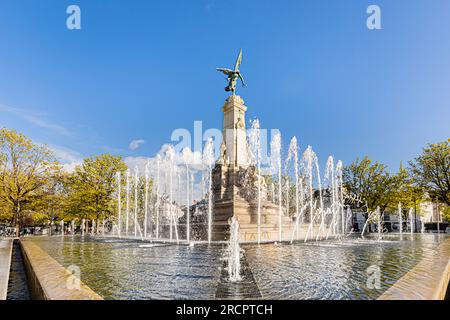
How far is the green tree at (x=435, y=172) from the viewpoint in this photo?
33906 millimetres

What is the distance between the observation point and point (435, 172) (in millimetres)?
34750

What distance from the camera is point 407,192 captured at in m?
38.7

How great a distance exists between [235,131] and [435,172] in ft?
90.6

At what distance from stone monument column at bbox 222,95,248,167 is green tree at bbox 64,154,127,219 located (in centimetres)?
1755

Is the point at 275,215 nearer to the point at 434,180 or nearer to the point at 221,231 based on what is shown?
the point at 221,231

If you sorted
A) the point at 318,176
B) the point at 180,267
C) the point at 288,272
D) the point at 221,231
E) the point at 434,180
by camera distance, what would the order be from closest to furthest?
1. the point at 288,272
2. the point at 180,267
3. the point at 221,231
4. the point at 318,176
5. the point at 434,180

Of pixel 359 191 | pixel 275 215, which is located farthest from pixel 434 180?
pixel 275 215

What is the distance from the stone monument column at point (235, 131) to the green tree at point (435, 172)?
2583cm

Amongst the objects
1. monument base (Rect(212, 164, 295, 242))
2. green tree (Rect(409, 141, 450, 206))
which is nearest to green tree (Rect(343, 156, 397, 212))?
green tree (Rect(409, 141, 450, 206))

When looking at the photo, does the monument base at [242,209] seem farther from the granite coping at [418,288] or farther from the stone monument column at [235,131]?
the granite coping at [418,288]

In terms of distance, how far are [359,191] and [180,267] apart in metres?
39.3

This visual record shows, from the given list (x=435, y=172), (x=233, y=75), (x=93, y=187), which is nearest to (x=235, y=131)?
(x=233, y=75)

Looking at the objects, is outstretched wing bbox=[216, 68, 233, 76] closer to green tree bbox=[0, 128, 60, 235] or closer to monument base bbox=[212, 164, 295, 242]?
monument base bbox=[212, 164, 295, 242]

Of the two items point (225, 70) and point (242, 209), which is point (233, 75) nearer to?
point (225, 70)
